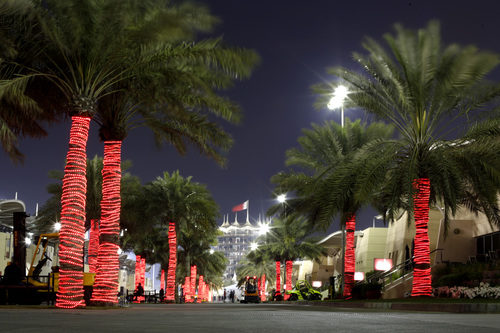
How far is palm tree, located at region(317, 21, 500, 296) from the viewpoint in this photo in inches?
797

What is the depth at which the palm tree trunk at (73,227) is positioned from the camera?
1727 centimetres

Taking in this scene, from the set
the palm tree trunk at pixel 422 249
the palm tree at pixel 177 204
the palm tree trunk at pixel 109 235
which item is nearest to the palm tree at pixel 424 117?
the palm tree trunk at pixel 422 249

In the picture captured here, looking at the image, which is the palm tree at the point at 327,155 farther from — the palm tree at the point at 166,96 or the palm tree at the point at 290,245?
the palm tree at the point at 290,245

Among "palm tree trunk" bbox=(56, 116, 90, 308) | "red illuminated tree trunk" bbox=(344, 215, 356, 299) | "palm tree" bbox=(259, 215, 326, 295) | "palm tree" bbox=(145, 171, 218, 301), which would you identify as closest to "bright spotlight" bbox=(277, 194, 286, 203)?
"red illuminated tree trunk" bbox=(344, 215, 356, 299)

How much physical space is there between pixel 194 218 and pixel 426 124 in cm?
2154

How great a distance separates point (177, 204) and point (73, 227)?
2181cm

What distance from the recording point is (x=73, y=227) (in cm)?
1742

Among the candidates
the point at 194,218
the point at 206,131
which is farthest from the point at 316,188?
the point at 194,218

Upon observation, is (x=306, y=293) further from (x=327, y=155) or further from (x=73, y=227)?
(x=73, y=227)

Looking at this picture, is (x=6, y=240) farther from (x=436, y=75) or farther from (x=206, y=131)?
(x=436, y=75)

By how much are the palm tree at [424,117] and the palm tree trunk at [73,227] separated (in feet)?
30.5

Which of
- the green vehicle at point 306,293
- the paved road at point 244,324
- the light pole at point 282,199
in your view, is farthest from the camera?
the green vehicle at point 306,293

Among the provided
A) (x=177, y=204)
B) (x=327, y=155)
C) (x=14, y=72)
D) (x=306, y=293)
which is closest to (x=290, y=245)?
(x=306, y=293)

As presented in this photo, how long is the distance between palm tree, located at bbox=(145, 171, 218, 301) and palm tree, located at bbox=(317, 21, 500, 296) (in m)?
18.0
